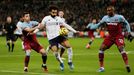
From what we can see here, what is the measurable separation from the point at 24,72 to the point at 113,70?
382 cm

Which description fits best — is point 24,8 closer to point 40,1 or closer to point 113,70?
point 40,1

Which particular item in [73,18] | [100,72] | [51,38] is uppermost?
[51,38]

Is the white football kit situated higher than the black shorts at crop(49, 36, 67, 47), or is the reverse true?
the white football kit

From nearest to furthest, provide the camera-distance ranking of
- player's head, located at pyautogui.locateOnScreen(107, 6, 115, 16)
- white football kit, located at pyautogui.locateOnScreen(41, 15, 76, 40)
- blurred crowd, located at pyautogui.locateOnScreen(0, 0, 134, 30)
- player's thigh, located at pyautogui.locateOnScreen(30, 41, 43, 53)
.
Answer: player's head, located at pyautogui.locateOnScreen(107, 6, 115, 16) → white football kit, located at pyautogui.locateOnScreen(41, 15, 76, 40) → player's thigh, located at pyautogui.locateOnScreen(30, 41, 43, 53) → blurred crowd, located at pyautogui.locateOnScreen(0, 0, 134, 30)

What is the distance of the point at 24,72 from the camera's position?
19.9 m

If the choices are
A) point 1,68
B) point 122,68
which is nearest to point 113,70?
point 122,68

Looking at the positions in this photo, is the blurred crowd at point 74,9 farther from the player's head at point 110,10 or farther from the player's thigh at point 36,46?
the player's thigh at point 36,46

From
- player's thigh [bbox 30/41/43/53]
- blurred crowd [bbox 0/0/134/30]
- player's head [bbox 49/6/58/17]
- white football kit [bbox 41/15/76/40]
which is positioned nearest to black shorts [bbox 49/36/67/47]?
white football kit [bbox 41/15/76/40]

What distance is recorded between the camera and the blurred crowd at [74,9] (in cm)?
5928

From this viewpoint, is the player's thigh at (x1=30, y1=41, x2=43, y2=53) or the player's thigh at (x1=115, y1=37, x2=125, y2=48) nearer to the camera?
the player's thigh at (x1=115, y1=37, x2=125, y2=48)

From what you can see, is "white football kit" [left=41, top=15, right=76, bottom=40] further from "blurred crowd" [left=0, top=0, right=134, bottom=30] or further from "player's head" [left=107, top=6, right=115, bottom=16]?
"blurred crowd" [left=0, top=0, right=134, bottom=30]

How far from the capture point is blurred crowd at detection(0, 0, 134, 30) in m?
59.3

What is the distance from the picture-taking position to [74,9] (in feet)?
205

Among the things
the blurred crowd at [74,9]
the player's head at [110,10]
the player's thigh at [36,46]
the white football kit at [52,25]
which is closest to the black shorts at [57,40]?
the white football kit at [52,25]
